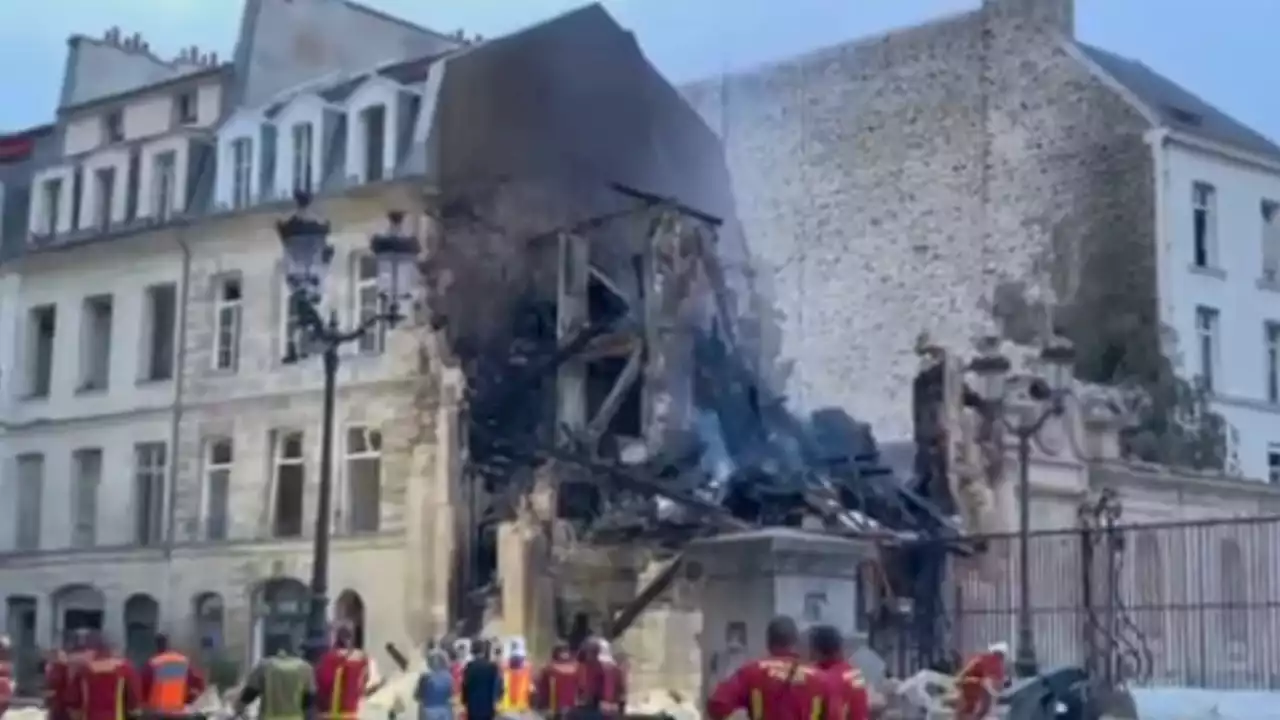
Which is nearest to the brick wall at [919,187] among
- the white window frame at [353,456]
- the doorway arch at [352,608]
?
the white window frame at [353,456]

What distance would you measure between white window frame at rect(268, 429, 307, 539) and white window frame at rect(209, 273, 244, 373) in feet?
5.60

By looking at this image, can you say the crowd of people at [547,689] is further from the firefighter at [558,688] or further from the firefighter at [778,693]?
the firefighter at [778,693]

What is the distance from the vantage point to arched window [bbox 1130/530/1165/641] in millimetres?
23672

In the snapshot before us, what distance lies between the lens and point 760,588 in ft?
50.8

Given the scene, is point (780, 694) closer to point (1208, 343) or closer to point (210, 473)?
point (210, 473)

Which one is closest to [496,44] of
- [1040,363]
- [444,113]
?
[444,113]

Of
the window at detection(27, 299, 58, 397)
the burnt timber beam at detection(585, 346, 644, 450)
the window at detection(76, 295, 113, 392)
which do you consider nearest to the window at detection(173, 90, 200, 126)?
the window at detection(76, 295, 113, 392)

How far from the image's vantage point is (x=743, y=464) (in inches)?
1374

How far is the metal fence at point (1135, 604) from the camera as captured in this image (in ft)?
74.5

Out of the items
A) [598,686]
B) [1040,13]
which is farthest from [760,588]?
[1040,13]

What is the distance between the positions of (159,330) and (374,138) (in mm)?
5656

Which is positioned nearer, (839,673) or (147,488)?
(839,673)

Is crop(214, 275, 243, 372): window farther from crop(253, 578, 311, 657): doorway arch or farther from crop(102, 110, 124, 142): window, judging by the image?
crop(102, 110, 124, 142): window

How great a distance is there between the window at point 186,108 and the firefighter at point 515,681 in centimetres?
1992
